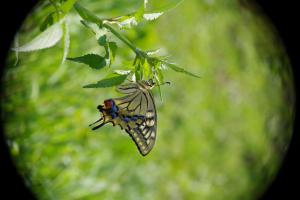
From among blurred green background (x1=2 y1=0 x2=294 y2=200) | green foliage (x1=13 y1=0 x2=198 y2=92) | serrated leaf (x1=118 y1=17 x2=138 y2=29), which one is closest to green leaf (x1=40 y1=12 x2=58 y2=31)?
green foliage (x1=13 y1=0 x2=198 y2=92)

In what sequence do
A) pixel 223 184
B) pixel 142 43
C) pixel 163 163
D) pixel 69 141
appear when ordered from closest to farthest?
1. pixel 69 141
2. pixel 142 43
3. pixel 163 163
4. pixel 223 184

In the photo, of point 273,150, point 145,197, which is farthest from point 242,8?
point 145,197

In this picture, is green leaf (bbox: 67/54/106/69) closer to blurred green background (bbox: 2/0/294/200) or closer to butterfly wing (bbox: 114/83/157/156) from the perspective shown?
butterfly wing (bbox: 114/83/157/156)

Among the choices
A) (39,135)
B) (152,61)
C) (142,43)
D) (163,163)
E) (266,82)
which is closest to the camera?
(152,61)

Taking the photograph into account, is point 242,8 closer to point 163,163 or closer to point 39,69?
point 163,163

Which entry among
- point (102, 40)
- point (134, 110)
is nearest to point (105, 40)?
point (102, 40)

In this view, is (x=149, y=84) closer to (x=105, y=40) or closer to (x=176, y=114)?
(x=105, y=40)

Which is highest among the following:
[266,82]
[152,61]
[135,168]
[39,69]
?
[152,61]
